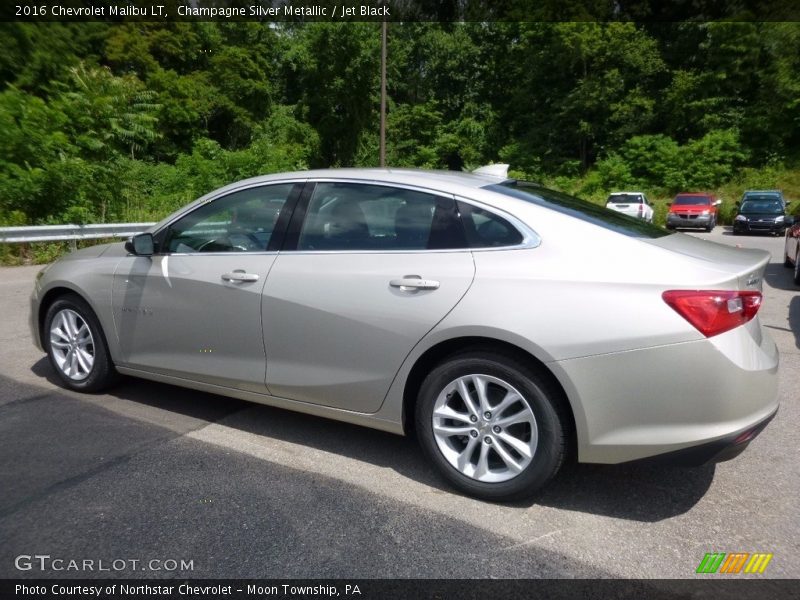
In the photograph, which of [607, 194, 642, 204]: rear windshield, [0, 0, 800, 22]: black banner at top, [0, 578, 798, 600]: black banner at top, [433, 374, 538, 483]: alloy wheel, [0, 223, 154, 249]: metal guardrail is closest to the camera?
[0, 578, 798, 600]: black banner at top

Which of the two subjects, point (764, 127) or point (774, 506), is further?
point (764, 127)

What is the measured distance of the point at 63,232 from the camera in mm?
12055

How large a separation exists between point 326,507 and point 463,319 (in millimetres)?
1111

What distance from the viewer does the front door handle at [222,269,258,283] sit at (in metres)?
3.68

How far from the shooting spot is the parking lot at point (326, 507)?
263 cm

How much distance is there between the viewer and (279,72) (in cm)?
4919

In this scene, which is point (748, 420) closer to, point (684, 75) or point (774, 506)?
point (774, 506)

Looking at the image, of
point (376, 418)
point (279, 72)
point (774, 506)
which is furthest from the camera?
point (279, 72)

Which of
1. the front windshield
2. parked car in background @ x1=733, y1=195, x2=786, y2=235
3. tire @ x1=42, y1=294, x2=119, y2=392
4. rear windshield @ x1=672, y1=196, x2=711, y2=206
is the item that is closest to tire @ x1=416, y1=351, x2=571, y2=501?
tire @ x1=42, y1=294, x2=119, y2=392

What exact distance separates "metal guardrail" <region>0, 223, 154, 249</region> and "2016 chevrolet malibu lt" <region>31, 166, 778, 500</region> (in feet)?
27.8

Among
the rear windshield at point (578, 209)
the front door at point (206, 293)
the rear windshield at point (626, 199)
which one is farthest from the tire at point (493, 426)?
the rear windshield at point (626, 199)

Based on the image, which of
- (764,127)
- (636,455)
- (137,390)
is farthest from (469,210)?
(764,127)

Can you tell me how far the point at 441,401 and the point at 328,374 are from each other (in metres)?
0.68

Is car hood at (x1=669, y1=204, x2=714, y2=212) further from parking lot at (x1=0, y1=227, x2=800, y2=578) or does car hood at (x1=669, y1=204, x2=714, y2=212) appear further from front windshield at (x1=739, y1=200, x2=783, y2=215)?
parking lot at (x1=0, y1=227, x2=800, y2=578)
